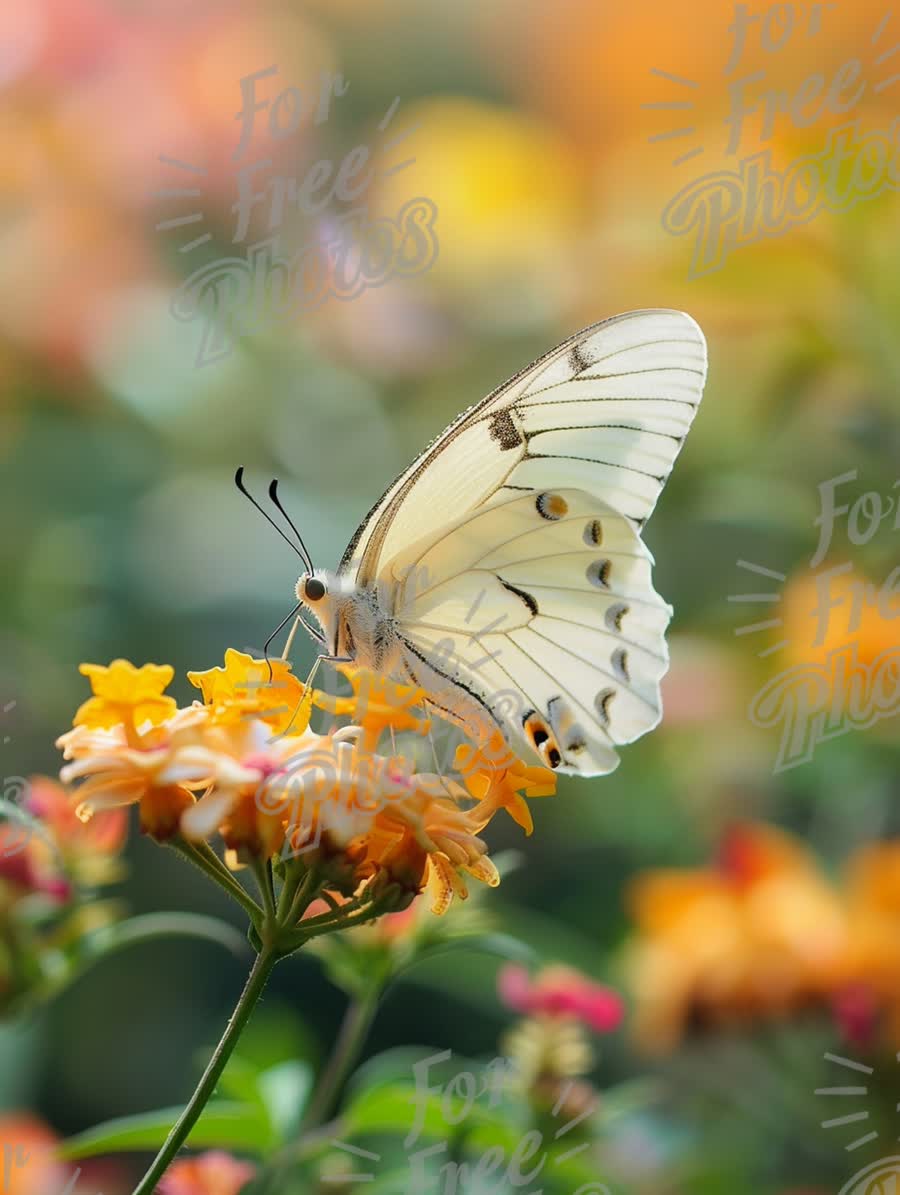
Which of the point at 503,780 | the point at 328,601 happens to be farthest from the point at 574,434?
the point at 503,780

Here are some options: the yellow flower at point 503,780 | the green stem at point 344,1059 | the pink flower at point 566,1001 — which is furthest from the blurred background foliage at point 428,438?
the yellow flower at point 503,780

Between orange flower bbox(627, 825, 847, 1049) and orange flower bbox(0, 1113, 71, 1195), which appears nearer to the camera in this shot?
orange flower bbox(0, 1113, 71, 1195)

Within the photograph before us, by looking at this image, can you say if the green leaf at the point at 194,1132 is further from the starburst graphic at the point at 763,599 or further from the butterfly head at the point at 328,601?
the starburst graphic at the point at 763,599

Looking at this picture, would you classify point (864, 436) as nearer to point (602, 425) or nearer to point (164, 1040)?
point (602, 425)

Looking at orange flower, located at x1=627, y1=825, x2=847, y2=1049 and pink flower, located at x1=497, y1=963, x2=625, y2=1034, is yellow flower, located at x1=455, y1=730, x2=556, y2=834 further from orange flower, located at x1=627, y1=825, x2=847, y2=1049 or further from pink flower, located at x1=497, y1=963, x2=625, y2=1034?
orange flower, located at x1=627, y1=825, x2=847, y2=1049

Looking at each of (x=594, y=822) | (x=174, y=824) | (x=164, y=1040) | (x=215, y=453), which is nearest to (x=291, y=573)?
(x=215, y=453)

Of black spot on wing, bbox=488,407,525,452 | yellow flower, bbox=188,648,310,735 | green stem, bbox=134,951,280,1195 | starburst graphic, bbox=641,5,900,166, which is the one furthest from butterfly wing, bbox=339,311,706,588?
starburst graphic, bbox=641,5,900,166
